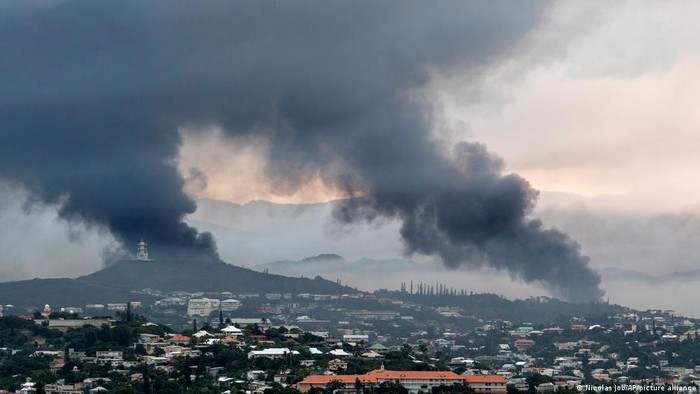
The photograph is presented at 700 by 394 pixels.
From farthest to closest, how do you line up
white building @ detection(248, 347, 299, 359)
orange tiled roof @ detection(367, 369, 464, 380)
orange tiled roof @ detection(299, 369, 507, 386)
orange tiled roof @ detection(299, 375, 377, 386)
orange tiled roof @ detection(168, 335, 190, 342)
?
orange tiled roof @ detection(168, 335, 190, 342) < white building @ detection(248, 347, 299, 359) < orange tiled roof @ detection(367, 369, 464, 380) < orange tiled roof @ detection(299, 369, 507, 386) < orange tiled roof @ detection(299, 375, 377, 386)

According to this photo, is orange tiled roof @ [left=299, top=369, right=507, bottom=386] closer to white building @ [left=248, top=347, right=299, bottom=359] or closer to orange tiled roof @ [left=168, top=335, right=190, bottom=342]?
white building @ [left=248, top=347, right=299, bottom=359]

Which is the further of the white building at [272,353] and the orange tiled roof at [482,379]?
the white building at [272,353]

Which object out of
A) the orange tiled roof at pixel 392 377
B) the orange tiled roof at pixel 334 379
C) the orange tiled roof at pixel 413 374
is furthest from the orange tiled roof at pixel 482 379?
the orange tiled roof at pixel 334 379

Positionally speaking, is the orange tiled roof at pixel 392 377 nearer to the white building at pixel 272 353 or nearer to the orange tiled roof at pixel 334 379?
the orange tiled roof at pixel 334 379

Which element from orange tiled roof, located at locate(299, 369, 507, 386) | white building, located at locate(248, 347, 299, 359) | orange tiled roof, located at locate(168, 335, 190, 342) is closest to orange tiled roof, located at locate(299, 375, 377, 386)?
orange tiled roof, located at locate(299, 369, 507, 386)

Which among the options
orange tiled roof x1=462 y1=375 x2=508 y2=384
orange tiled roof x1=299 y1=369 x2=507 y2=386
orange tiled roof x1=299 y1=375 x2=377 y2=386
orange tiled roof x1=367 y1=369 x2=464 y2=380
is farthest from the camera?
orange tiled roof x1=462 y1=375 x2=508 y2=384

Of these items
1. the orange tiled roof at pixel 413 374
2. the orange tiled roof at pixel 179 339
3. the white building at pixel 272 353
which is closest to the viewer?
the orange tiled roof at pixel 413 374

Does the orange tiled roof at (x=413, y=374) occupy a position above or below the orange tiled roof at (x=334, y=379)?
above

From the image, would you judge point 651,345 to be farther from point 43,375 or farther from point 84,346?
point 43,375

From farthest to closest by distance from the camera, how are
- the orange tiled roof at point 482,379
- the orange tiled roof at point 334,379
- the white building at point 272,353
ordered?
the white building at point 272,353
the orange tiled roof at point 482,379
the orange tiled roof at point 334,379

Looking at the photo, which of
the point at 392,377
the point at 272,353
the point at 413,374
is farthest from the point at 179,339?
the point at 392,377

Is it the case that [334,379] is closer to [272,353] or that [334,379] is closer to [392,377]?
[392,377]
